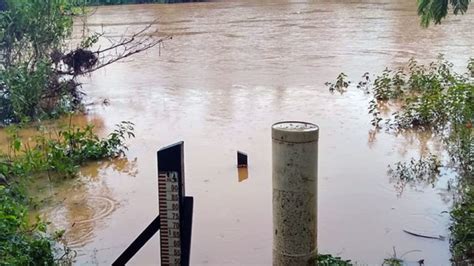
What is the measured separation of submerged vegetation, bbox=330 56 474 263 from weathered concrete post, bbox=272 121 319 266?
1361mm

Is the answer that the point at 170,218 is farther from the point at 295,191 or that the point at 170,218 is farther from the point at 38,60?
the point at 38,60

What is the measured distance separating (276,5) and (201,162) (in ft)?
83.4

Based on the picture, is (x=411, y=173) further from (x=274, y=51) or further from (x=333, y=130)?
(x=274, y=51)

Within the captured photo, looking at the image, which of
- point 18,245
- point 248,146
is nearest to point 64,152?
point 248,146

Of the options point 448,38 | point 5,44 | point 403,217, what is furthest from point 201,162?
point 448,38

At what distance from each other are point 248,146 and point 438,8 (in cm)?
330

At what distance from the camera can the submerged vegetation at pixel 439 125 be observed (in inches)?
188

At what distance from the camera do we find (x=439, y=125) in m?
8.18

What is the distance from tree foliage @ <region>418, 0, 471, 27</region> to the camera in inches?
206

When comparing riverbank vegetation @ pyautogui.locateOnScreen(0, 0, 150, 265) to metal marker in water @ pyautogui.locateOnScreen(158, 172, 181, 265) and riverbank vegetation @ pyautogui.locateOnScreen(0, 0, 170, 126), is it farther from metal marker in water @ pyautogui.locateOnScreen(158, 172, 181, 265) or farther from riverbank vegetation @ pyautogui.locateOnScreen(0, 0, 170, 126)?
metal marker in water @ pyautogui.locateOnScreen(158, 172, 181, 265)

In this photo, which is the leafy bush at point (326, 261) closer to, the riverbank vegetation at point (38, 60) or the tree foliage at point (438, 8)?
the tree foliage at point (438, 8)

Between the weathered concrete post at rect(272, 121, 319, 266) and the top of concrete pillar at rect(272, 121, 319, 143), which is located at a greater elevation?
the top of concrete pillar at rect(272, 121, 319, 143)

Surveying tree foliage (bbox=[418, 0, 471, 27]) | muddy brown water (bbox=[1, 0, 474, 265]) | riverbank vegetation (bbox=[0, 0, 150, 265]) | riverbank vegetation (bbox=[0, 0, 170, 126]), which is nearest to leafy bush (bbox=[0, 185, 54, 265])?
muddy brown water (bbox=[1, 0, 474, 265])

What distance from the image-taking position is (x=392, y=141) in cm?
792
